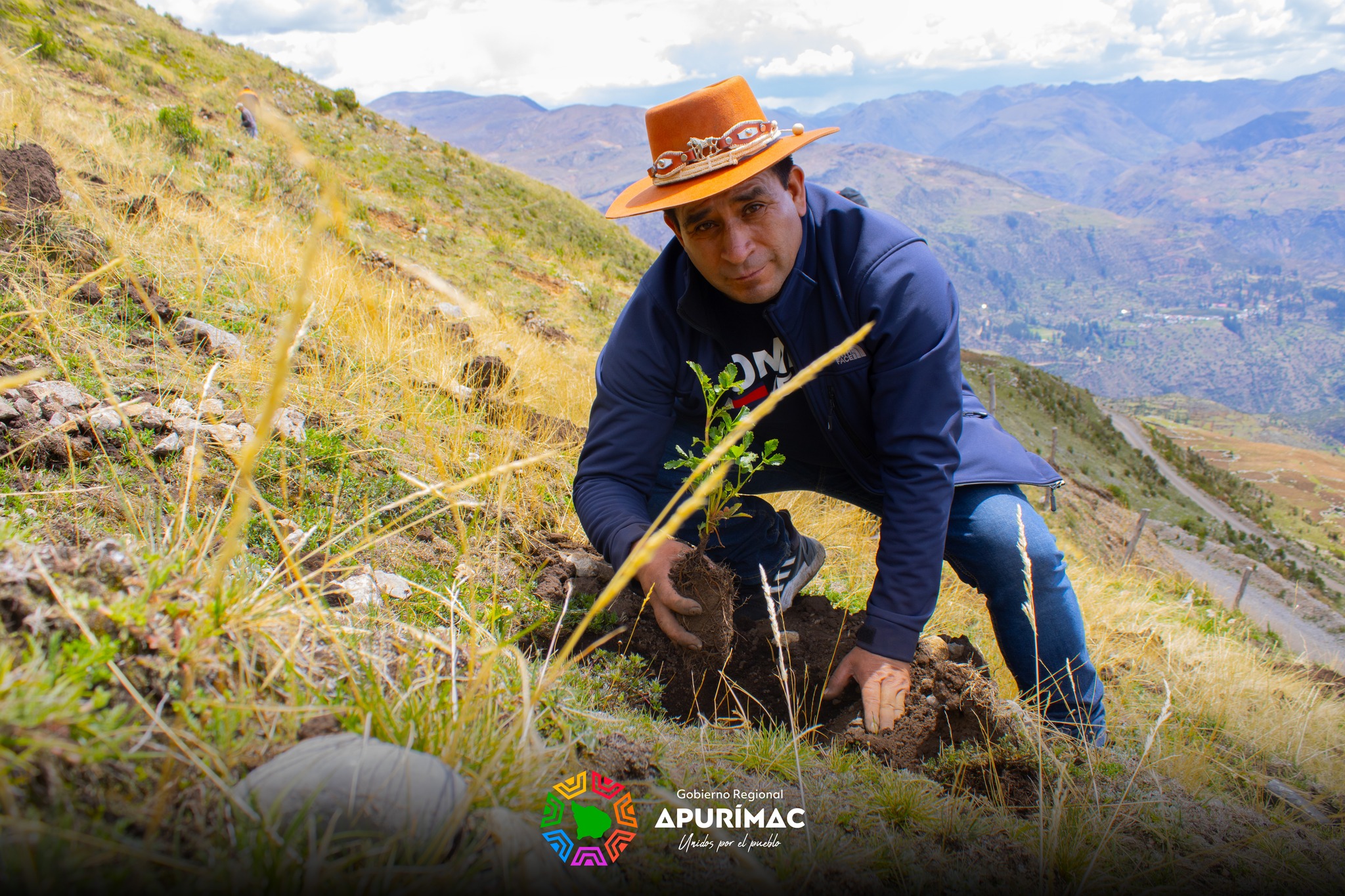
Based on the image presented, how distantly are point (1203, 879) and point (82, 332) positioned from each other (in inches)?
156

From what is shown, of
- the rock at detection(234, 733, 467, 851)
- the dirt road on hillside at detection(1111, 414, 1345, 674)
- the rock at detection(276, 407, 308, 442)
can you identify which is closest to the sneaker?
the rock at detection(234, 733, 467, 851)

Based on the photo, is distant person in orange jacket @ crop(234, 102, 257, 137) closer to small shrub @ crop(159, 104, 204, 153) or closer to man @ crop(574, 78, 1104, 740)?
small shrub @ crop(159, 104, 204, 153)

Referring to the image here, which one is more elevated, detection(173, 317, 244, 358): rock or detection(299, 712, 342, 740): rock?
detection(173, 317, 244, 358): rock

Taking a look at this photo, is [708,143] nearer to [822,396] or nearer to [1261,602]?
[822,396]

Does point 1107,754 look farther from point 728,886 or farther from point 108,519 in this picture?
point 108,519

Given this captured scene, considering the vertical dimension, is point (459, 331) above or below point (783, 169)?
below

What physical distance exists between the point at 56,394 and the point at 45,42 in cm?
1323

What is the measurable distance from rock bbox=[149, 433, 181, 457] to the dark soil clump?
1.66 m

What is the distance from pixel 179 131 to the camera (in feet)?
25.9

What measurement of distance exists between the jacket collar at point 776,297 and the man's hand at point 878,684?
1136 millimetres

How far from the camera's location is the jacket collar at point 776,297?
226 centimetres

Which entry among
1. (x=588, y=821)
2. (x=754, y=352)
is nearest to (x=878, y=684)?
(x=588, y=821)

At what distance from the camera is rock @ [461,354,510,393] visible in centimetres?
407

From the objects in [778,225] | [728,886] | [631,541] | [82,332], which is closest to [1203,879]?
[728,886]
